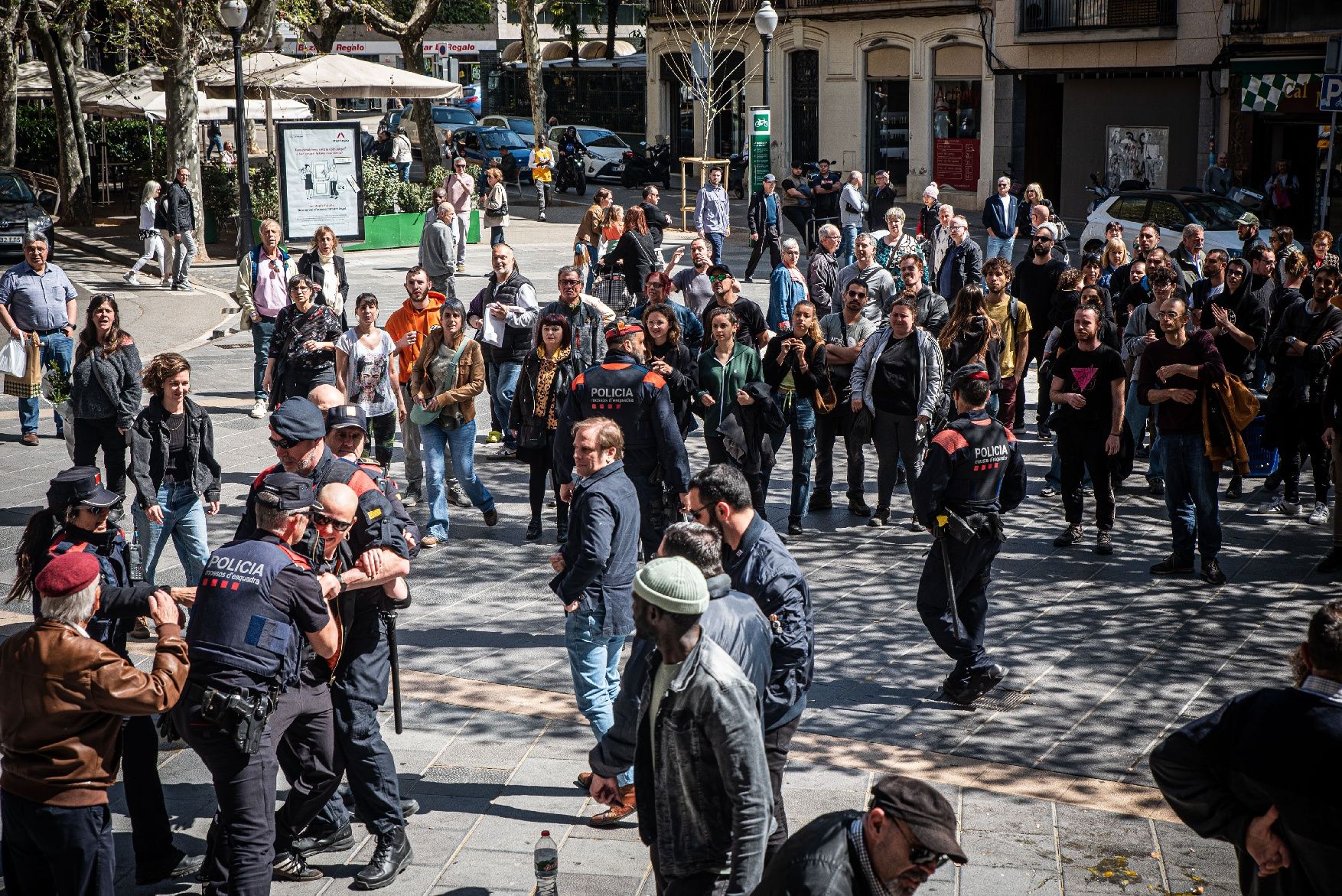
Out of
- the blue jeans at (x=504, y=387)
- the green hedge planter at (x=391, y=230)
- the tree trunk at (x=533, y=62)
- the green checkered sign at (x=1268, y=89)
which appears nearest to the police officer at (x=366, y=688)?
the blue jeans at (x=504, y=387)

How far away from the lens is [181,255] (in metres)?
23.2

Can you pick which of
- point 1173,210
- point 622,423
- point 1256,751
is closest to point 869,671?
point 622,423

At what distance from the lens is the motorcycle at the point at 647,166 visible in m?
40.0

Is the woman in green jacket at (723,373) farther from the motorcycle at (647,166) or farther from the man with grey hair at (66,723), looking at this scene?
the motorcycle at (647,166)

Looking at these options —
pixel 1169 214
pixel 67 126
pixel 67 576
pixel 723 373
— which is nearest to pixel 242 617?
pixel 67 576

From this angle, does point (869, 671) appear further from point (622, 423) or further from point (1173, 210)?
point (1173, 210)

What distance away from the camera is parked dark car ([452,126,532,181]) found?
133 ft

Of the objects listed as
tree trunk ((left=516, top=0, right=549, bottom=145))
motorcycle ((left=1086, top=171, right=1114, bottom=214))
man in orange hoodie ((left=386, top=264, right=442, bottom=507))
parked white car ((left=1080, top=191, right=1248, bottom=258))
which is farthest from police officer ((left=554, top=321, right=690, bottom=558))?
tree trunk ((left=516, top=0, right=549, bottom=145))

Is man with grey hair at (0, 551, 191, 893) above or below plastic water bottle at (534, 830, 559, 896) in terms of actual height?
above

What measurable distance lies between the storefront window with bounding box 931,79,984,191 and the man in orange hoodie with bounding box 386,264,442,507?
25.9 meters

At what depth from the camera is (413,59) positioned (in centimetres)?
3694

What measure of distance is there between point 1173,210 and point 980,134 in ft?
41.0

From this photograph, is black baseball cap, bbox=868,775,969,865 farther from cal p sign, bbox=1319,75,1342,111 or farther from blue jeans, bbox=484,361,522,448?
cal p sign, bbox=1319,75,1342,111

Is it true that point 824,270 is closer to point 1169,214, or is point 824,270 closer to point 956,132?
point 1169,214
